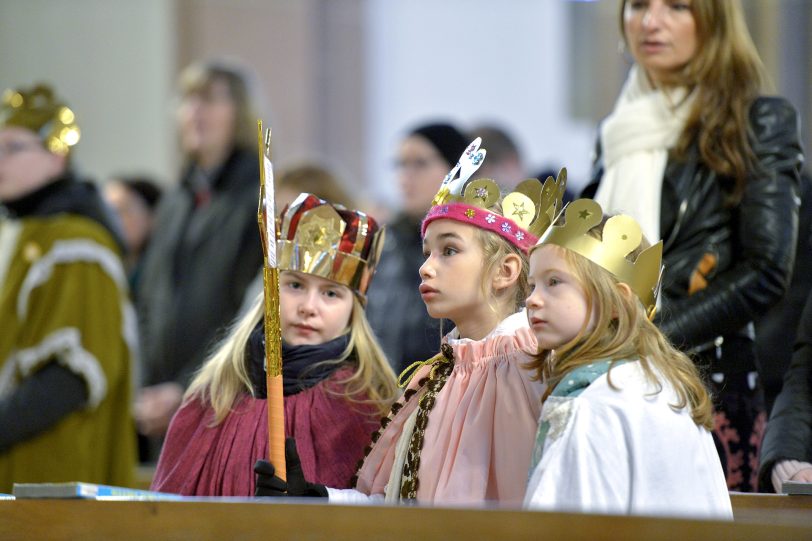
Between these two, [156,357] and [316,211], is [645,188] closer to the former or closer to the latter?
[316,211]

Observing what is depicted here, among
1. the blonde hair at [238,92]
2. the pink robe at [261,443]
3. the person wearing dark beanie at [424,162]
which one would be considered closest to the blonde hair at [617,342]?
the pink robe at [261,443]

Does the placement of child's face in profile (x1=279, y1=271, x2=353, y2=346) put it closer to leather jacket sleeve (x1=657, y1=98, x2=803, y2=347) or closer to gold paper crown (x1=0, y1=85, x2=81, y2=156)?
leather jacket sleeve (x1=657, y1=98, x2=803, y2=347)

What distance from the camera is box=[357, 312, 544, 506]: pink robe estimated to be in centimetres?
318

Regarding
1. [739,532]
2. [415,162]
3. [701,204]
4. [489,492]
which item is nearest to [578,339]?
[489,492]

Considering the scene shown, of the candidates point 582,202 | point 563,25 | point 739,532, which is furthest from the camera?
point 563,25

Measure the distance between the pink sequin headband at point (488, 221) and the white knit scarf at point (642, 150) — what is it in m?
0.59

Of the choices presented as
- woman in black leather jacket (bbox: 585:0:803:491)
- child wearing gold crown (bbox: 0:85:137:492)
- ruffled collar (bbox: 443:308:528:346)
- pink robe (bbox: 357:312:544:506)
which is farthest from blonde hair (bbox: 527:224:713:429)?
child wearing gold crown (bbox: 0:85:137:492)

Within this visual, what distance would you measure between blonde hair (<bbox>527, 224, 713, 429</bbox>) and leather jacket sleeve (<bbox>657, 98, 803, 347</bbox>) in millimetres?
673

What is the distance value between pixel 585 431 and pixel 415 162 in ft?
10.0

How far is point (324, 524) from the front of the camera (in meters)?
2.59

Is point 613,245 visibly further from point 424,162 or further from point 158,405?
point 158,405

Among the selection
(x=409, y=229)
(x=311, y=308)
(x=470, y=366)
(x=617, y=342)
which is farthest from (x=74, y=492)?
(x=409, y=229)

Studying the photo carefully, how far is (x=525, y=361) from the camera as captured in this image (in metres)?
3.29

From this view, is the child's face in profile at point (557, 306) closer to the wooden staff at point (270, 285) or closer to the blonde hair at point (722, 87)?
the wooden staff at point (270, 285)
